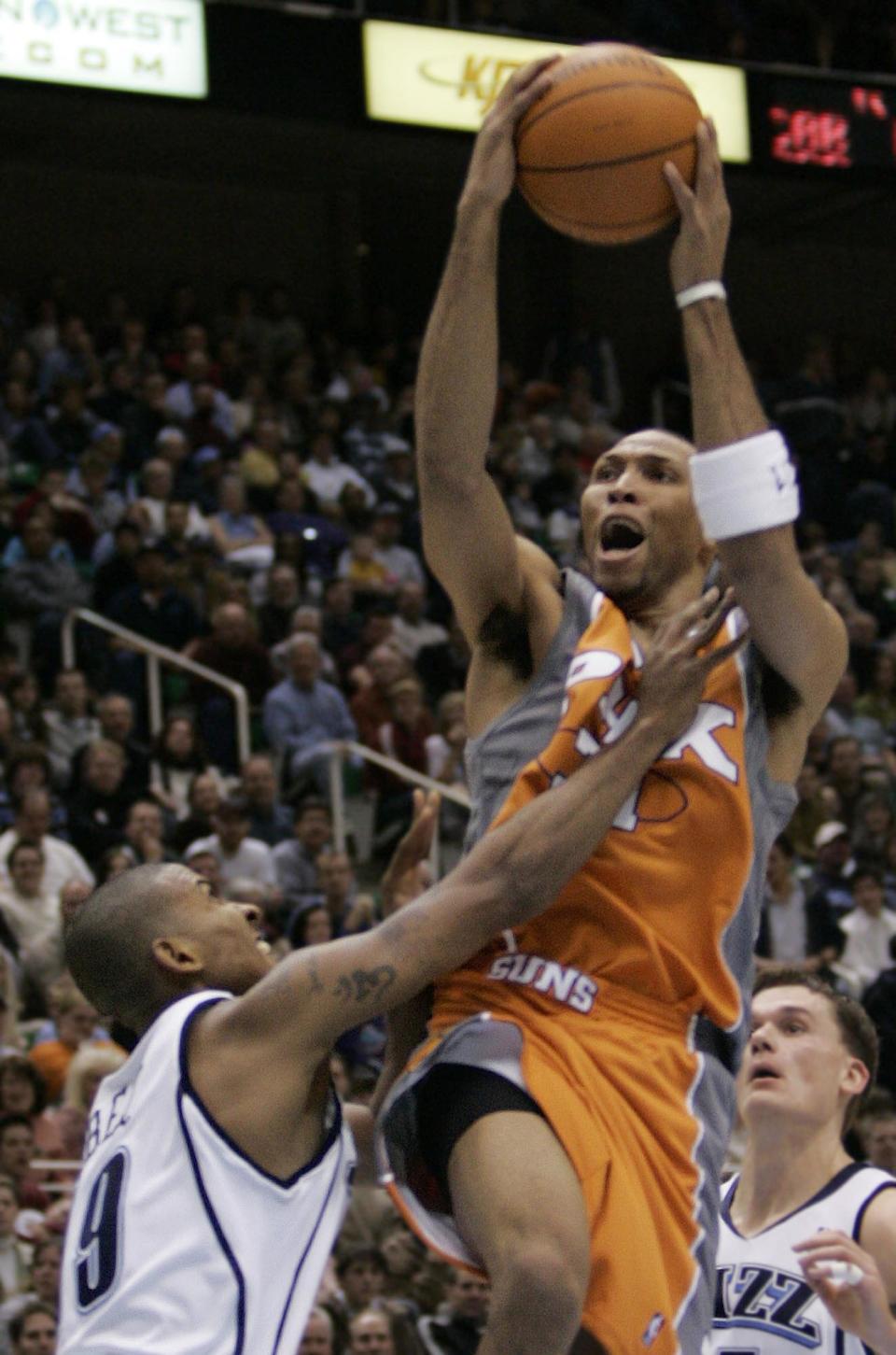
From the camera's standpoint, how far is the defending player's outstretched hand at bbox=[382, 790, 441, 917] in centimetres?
366

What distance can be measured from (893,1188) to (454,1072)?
158 cm

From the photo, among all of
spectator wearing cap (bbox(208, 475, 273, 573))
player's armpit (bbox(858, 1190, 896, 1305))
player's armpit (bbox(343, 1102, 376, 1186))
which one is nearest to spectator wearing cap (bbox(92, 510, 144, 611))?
spectator wearing cap (bbox(208, 475, 273, 573))

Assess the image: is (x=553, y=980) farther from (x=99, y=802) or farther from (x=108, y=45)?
(x=108, y=45)

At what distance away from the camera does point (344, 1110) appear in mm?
3562

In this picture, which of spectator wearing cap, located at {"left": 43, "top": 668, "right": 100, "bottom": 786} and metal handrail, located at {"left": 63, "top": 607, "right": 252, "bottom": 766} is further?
metal handrail, located at {"left": 63, "top": 607, "right": 252, "bottom": 766}

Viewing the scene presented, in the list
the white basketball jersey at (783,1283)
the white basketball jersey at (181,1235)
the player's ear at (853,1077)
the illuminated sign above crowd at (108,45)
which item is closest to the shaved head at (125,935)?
A: the white basketball jersey at (181,1235)

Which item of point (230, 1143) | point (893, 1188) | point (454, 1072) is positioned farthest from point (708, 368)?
point (893, 1188)

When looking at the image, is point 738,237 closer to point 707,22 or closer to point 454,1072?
point 707,22

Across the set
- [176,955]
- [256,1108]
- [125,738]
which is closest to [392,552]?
[125,738]

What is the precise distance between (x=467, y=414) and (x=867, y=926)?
8108 millimetres

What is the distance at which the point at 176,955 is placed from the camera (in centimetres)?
317

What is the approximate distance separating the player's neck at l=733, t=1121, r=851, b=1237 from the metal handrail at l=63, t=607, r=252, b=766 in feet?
23.1

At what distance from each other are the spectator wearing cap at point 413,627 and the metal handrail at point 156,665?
4.93ft

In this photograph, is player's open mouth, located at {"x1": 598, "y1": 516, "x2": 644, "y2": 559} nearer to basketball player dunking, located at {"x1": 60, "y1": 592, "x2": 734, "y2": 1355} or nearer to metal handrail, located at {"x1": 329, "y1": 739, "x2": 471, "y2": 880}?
basketball player dunking, located at {"x1": 60, "y1": 592, "x2": 734, "y2": 1355}
